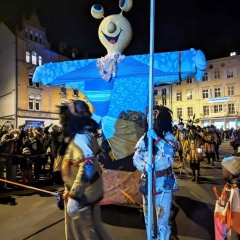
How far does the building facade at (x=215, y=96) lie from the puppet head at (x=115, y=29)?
36.0 metres

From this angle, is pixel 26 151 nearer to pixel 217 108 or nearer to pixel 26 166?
pixel 26 166

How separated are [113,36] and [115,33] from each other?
7 cm

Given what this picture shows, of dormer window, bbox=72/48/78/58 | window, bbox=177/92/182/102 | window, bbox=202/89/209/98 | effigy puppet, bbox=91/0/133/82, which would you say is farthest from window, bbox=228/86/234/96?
effigy puppet, bbox=91/0/133/82

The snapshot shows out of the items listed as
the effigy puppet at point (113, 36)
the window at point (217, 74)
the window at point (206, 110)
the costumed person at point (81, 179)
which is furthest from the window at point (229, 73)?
the costumed person at point (81, 179)

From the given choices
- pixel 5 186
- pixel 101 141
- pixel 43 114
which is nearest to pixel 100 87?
pixel 101 141

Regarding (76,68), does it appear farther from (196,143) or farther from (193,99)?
(193,99)

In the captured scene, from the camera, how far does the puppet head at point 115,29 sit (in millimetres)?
5738

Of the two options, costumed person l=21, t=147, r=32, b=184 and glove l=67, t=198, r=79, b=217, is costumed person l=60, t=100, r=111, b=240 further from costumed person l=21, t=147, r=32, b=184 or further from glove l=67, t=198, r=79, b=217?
costumed person l=21, t=147, r=32, b=184

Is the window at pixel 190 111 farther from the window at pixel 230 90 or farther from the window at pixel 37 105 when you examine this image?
the window at pixel 37 105

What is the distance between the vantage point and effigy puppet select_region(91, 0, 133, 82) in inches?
219

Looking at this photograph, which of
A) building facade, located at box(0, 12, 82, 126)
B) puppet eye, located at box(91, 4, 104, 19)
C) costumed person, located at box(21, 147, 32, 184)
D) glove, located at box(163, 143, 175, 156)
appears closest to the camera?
glove, located at box(163, 143, 175, 156)

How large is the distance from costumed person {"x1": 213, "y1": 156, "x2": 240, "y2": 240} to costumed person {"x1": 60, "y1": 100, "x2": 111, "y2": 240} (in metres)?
1.43

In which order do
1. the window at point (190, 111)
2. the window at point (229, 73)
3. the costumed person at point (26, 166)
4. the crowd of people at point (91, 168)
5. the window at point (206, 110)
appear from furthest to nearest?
the window at point (190, 111), the window at point (206, 110), the window at point (229, 73), the costumed person at point (26, 166), the crowd of people at point (91, 168)

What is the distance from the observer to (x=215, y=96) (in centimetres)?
4566
